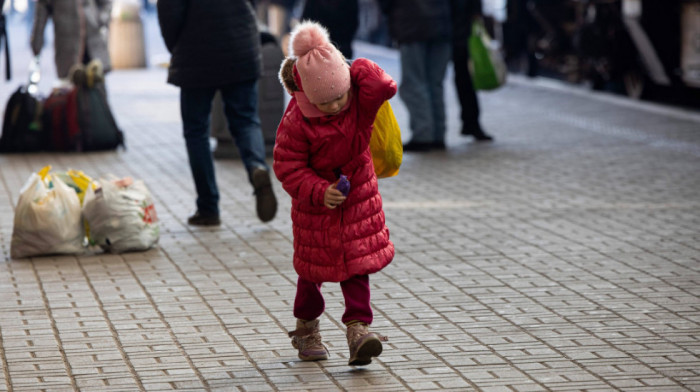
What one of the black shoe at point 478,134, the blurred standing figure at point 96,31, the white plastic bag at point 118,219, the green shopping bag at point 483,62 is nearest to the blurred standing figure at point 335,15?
the green shopping bag at point 483,62

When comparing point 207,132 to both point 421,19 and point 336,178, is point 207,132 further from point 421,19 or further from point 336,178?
point 421,19

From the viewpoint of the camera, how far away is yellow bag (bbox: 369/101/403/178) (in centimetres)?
459

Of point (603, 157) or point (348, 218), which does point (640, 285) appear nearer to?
point (348, 218)

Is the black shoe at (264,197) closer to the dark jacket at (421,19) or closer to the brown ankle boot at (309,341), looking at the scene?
the brown ankle boot at (309,341)

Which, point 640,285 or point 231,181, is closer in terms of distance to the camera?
point 640,285

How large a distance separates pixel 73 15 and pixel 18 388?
7.41 m

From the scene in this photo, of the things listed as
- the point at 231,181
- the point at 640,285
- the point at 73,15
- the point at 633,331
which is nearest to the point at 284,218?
the point at 231,181

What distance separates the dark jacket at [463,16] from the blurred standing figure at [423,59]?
30cm

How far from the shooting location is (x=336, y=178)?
14.7 feet

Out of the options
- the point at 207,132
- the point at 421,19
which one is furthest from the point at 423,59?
the point at 207,132

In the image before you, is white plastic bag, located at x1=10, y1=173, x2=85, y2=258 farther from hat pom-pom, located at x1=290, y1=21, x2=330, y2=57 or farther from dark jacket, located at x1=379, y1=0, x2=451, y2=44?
dark jacket, located at x1=379, y1=0, x2=451, y2=44

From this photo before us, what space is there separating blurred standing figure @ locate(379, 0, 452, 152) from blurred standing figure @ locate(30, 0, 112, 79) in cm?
290

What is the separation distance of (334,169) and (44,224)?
8.47 feet

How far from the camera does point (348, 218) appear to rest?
442 cm
